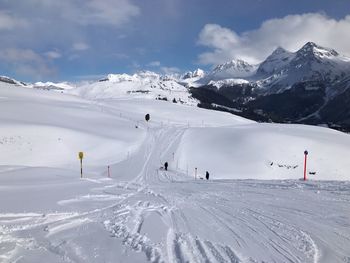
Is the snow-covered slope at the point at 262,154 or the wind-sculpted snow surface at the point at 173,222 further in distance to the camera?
the snow-covered slope at the point at 262,154

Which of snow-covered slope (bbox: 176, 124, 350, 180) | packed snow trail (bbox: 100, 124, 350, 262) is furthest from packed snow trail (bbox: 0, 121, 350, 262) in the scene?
snow-covered slope (bbox: 176, 124, 350, 180)

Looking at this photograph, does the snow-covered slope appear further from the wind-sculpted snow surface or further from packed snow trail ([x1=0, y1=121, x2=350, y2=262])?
packed snow trail ([x1=0, y1=121, x2=350, y2=262])

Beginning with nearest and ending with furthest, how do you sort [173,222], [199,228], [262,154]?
1. [199,228]
2. [173,222]
3. [262,154]

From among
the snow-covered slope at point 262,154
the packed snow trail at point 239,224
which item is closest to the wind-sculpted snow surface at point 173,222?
the packed snow trail at point 239,224

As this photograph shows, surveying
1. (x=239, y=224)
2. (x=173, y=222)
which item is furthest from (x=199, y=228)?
(x=239, y=224)

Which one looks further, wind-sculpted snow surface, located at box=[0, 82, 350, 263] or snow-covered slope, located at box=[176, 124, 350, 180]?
snow-covered slope, located at box=[176, 124, 350, 180]

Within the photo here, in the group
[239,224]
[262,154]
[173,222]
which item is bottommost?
[262,154]

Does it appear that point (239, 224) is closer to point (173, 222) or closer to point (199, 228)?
point (199, 228)

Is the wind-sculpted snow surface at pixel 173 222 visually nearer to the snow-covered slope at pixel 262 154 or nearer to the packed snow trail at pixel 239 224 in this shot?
the packed snow trail at pixel 239 224

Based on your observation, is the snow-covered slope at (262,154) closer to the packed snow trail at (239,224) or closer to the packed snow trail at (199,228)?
the packed snow trail at (239,224)

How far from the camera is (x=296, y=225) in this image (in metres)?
11.9

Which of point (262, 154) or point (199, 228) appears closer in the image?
point (199, 228)

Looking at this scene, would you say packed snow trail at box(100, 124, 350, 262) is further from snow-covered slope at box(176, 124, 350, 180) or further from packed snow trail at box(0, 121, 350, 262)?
snow-covered slope at box(176, 124, 350, 180)

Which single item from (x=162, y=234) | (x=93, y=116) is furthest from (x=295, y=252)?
(x=93, y=116)
